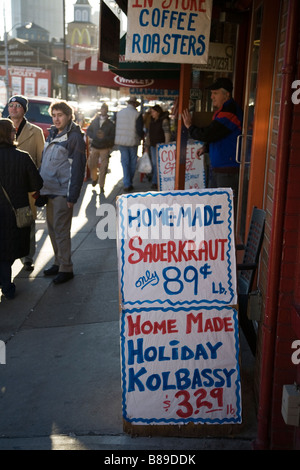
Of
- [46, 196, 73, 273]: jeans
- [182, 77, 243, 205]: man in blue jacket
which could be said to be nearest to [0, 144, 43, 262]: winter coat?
[46, 196, 73, 273]: jeans

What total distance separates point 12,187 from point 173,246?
111 inches

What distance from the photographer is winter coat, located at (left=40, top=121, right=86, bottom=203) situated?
6.28 m

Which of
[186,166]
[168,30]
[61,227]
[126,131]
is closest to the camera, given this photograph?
[168,30]

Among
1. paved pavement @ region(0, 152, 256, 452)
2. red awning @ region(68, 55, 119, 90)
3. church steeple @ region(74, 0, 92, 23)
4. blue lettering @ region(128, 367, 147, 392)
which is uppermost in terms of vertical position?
church steeple @ region(74, 0, 92, 23)

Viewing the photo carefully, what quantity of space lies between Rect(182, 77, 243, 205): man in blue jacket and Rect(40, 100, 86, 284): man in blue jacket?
3.88ft

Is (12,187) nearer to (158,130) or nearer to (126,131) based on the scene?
(126,131)

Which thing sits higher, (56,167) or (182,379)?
(56,167)

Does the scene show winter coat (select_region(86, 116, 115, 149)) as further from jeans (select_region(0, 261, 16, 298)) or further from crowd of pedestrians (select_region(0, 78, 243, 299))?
jeans (select_region(0, 261, 16, 298))

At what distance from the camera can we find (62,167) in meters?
6.32

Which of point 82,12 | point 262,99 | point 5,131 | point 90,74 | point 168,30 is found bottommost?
point 5,131

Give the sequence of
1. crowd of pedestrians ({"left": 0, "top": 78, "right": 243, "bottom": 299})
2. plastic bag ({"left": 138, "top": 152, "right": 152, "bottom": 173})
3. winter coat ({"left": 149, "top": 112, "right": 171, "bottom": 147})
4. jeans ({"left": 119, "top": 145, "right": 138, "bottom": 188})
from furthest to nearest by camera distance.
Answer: winter coat ({"left": 149, "top": 112, "right": 171, "bottom": 147}) < plastic bag ({"left": 138, "top": 152, "right": 152, "bottom": 173}) < jeans ({"left": 119, "top": 145, "right": 138, "bottom": 188}) < crowd of pedestrians ({"left": 0, "top": 78, "right": 243, "bottom": 299})

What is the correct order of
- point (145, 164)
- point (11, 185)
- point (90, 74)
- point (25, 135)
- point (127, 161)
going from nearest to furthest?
point (11, 185) < point (25, 135) < point (127, 161) < point (145, 164) < point (90, 74)

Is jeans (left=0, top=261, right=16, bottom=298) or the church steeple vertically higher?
the church steeple

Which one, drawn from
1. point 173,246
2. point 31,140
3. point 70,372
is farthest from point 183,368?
point 31,140
